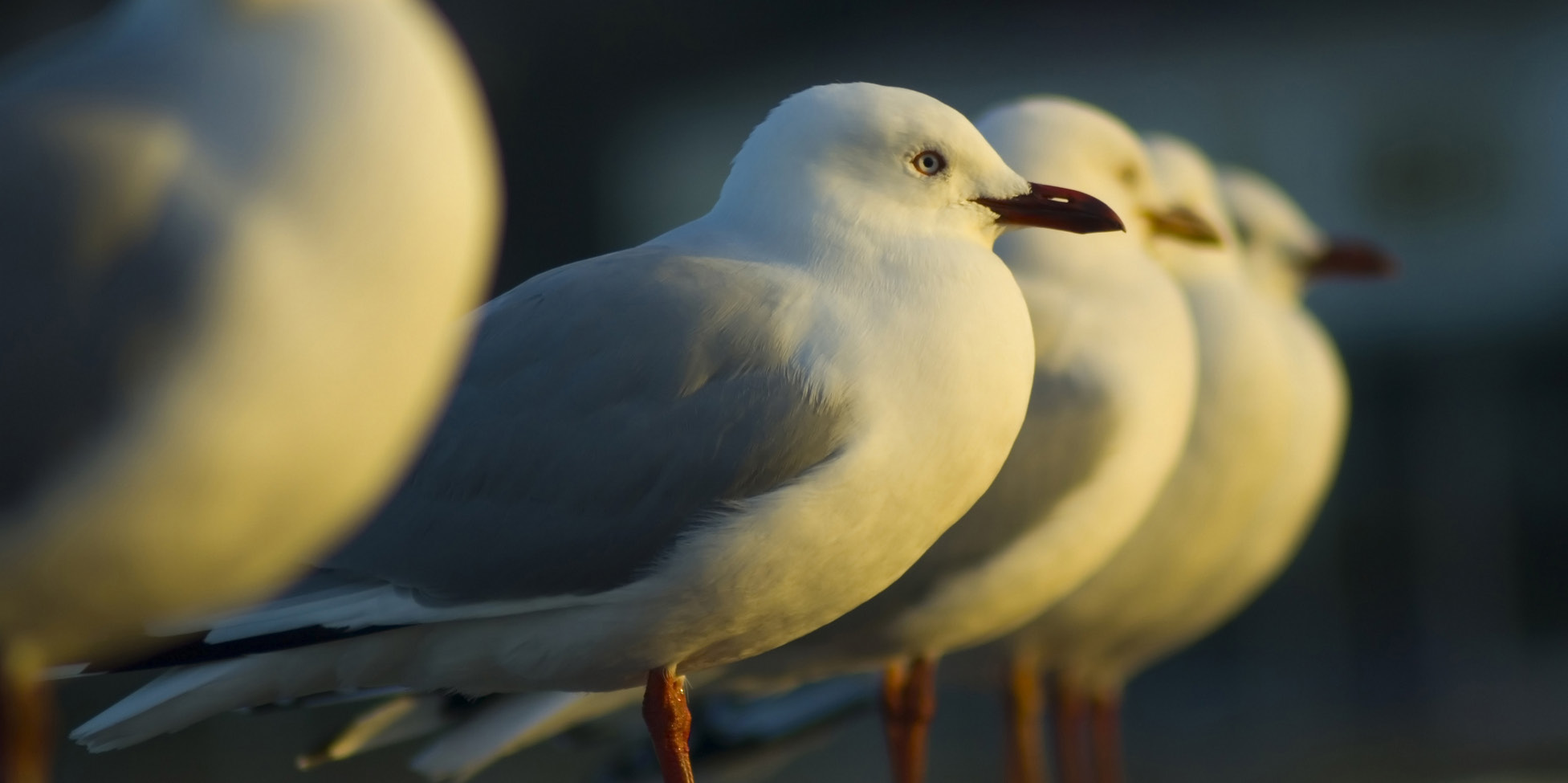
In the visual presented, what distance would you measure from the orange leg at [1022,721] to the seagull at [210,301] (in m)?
2.19

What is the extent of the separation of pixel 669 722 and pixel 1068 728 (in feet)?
5.49

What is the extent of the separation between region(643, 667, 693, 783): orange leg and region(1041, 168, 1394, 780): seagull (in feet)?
5.39

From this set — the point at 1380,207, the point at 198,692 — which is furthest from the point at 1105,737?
the point at 1380,207

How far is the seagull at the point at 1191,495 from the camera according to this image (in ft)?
10.7

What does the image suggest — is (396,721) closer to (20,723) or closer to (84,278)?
(20,723)

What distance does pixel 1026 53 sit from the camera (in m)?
7.57

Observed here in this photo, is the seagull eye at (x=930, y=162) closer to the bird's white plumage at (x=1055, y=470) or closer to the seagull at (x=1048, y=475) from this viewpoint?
the seagull at (x=1048, y=475)

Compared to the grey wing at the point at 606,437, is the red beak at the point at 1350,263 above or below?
above

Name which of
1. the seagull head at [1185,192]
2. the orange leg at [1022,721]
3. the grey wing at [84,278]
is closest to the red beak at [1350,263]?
the seagull head at [1185,192]

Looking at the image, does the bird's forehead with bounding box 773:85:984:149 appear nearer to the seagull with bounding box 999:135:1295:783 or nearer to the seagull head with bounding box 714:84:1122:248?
the seagull head with bounding box 714:84:1122:248

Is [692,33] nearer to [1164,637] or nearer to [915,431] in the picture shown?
[1164,637]

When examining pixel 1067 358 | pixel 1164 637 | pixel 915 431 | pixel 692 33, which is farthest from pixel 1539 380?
pixel 915 431

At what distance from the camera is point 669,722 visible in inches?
80.0

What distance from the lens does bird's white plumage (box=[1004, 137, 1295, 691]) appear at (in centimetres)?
326
